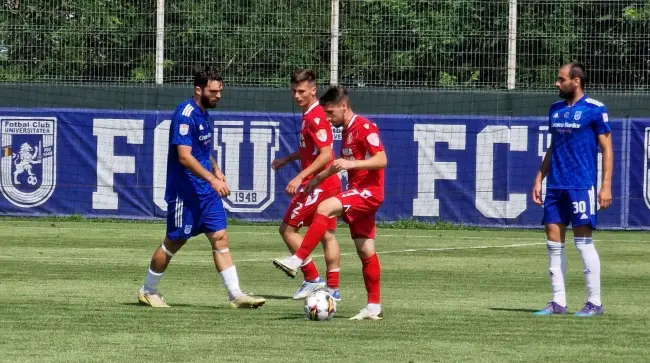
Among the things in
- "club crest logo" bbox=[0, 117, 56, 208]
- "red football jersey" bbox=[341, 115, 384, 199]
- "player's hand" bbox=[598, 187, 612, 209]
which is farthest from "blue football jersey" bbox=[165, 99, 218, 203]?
"club crest logo" bbox=[0, 117, 56, 208]

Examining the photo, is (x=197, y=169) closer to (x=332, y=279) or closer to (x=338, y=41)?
(x=332, y=279)

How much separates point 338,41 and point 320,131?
39.5ft

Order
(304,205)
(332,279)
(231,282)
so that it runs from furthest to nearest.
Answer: (304,205)
(332,279)
(231,282)

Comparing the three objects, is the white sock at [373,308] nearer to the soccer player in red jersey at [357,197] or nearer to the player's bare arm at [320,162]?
the soccer player in red jersey at [357,197]

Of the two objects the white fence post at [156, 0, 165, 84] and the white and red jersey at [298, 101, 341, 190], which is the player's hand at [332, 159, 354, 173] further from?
the white fence post at [156, 0, 165, 84]

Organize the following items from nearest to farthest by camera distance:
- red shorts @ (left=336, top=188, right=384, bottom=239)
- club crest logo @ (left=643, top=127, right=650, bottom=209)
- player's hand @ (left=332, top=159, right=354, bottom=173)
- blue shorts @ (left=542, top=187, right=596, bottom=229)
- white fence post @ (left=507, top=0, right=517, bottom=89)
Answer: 1. player's hand @ (left=332, top=159, right=354, bottom=173)
2. red shorts @ (left=336, top=188, right=384, bottom=239)
3. blue shorts @ (left=542, top=187, right=596, bottom=229)
4. club crest logo @ (left=643, top=127, right=650, bottom=209)
5. white fence post @ (left=507, top=0, right=517, bottom=89)

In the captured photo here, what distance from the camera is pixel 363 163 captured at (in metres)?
10.2

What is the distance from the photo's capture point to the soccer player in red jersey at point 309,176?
37.4 ft

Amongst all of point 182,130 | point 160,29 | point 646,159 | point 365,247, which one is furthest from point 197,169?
point 646,159

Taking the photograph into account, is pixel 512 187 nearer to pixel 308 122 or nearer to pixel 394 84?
pixel 394 84

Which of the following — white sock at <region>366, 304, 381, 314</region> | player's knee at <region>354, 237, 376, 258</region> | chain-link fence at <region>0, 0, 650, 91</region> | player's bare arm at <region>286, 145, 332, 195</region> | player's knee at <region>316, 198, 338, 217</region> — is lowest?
white sock at <region>366, 304, 381, 314</region>

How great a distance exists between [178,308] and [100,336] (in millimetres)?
1933

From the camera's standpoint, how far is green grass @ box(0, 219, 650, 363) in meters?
8.49

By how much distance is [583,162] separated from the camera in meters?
10.8
